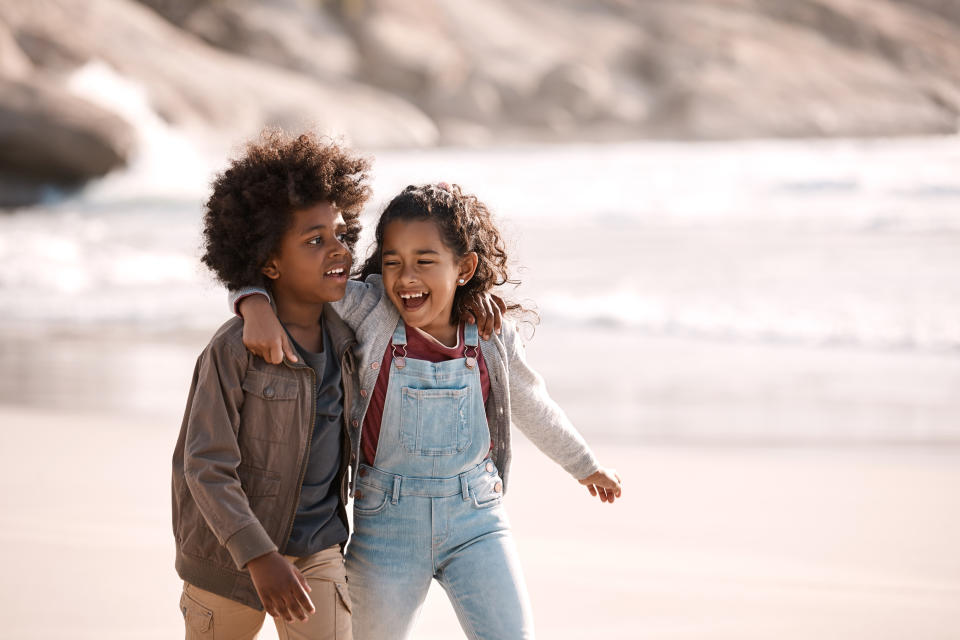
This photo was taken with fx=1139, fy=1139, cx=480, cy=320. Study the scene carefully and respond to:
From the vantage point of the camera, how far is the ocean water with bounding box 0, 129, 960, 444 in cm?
584

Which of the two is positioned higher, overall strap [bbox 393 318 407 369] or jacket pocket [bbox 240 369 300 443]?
overall strap [bbox 393 318 407 369]

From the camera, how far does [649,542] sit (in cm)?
388

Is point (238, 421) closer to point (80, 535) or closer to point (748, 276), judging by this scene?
point (80, 535)

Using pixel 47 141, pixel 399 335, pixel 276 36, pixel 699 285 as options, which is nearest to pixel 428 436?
pixel 399 335

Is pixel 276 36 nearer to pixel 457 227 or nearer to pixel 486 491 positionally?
pixel 457 227

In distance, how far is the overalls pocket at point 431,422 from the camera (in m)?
2.46

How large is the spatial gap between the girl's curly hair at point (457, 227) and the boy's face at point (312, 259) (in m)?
0.17

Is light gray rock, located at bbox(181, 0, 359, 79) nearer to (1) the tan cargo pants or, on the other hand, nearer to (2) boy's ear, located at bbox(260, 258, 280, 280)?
(2) boy's ear, located at bbox(260, 258, 280, 280)

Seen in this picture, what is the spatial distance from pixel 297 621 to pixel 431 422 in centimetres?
50

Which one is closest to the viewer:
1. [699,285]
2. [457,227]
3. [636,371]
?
[457,227]

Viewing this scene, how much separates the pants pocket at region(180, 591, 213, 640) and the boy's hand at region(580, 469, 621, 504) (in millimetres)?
948

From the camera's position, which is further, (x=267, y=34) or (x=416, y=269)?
(x=267, y=34)

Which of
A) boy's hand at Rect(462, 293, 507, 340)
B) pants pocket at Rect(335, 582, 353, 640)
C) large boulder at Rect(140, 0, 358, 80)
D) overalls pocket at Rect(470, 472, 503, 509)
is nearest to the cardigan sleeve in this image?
boy's hand at Rect(462, 293, 507, 340)

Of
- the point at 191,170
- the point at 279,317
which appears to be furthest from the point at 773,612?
the point at 191,170
